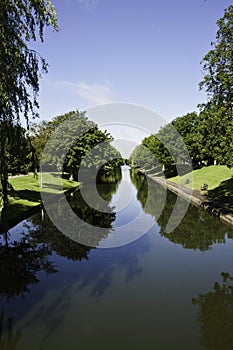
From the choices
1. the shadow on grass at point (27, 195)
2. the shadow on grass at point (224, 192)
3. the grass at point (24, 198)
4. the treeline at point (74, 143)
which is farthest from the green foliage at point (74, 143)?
the shadow on grass at point (224, 192)

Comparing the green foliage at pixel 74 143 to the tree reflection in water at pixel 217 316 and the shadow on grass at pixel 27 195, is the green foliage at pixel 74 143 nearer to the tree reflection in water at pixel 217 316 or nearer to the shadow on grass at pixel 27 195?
the shadow on grass at pixel 27 195

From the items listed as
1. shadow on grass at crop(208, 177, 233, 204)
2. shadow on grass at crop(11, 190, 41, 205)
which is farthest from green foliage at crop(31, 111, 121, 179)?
shadow on grass at crop(208, 177, 233, 204)

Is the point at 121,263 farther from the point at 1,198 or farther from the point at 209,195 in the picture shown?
the point at 209,195

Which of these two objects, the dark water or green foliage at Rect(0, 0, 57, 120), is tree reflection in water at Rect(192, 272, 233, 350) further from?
green foliage at Rect(0, 0, 57, 120)

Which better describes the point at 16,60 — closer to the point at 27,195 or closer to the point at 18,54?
the point at 18,54

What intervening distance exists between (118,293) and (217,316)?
3.49 meters

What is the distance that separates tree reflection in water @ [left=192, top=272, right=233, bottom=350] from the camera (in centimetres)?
758

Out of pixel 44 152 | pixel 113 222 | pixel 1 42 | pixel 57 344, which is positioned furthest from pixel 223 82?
pixel 44 152

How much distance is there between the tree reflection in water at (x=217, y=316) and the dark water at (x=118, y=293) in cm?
3

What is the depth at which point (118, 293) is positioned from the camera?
1048 centimetres

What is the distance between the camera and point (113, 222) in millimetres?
22938

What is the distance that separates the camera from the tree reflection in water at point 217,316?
7.58 meters

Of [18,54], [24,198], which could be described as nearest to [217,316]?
[18,54]

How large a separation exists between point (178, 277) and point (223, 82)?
50.2 ft
